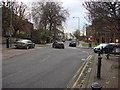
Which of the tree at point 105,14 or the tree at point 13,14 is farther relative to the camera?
the tree at point 13,14

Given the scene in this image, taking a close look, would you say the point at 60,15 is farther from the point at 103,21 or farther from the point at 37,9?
the point at 103,21

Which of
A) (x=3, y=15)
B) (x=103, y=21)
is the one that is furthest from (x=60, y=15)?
(x=103, y=21)

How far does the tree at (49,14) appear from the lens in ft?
174

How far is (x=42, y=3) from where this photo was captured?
54031 mm

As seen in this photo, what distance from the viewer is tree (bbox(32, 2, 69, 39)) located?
5316cm

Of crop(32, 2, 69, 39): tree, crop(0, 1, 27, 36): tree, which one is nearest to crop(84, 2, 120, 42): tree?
crop(0, 1, 27, 36): tree

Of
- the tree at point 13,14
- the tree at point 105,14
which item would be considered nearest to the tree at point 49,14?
the tree at point 13,14

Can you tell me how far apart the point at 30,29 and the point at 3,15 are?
13202mm

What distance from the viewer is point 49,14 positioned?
55250 mm

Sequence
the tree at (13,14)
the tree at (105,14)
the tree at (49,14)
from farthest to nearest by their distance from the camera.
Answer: the tree at (49,14)
the tree at (13,14)
the tree at (105,14)

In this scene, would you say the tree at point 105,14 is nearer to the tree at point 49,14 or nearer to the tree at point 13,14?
the tree at point 13,14

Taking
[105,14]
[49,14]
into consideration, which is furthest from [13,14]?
[105,14]

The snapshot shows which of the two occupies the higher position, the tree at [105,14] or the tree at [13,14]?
the tree at [13,14]

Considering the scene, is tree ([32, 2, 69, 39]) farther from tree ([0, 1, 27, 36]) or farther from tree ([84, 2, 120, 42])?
tree ([84, 2, 120, 42])
